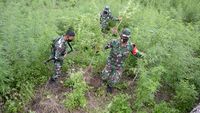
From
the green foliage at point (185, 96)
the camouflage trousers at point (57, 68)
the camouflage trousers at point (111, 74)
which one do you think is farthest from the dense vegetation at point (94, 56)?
the camouflage trousers at point (111, 74)

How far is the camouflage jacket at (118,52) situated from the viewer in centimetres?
828

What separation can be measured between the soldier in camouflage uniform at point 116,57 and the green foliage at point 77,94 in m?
0.73

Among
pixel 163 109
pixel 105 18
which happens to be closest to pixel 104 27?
pixel 105 18

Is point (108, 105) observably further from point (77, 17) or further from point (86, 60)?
point (77, 17)

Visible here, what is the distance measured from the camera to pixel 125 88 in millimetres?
9047

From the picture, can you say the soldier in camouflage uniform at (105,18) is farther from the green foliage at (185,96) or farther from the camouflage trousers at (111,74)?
the green foliage at (185,96)

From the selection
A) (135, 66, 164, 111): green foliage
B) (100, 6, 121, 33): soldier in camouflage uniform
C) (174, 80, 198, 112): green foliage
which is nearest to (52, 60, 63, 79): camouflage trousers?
(135, 66, 164, 111): green foliage

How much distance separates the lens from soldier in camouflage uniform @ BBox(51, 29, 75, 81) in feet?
26.1

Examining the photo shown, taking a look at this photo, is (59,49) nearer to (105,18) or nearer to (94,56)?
(94,56)

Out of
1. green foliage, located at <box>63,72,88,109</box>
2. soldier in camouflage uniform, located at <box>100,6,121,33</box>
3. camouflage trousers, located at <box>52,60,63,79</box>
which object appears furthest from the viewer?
soldier in camouflage uniform, located at <box>100,6,121,33</box>

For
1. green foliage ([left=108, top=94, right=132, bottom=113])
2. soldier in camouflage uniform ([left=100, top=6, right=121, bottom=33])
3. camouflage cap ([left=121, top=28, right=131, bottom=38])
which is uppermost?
camouflage cap ([left=121, top=28, right=131, bottom=38])

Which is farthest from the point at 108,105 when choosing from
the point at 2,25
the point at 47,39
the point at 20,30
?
the point at 2,25

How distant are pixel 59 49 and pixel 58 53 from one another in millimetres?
115

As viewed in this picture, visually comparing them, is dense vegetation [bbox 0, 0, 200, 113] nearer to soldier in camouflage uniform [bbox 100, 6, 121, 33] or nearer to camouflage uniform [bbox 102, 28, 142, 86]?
camouflage uniform [bbox 102, 28, 142, 86]
